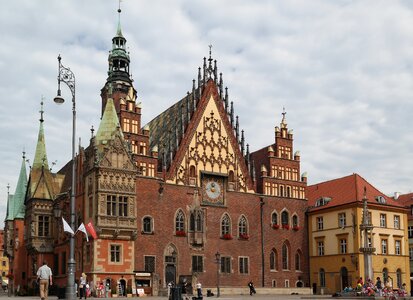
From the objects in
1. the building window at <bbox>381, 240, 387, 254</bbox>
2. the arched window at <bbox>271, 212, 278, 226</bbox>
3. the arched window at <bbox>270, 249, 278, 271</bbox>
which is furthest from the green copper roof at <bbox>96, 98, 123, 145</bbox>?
the building window at <bbox>381, 240, 387, 254</bbox>

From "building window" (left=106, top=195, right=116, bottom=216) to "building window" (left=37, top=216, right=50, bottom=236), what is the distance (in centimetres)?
1677

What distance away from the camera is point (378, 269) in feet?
221

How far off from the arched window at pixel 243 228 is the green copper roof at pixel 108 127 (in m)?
17.8

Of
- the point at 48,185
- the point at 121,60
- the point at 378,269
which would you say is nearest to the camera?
the point at 378,269

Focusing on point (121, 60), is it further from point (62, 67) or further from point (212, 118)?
point (62, 67)

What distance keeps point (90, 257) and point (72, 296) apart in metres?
27.7

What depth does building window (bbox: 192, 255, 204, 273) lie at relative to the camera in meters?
62.6

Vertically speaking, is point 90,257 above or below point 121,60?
below

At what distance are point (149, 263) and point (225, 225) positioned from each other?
1056cm

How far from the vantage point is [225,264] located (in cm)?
6488

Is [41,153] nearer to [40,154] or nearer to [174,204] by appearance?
[40,154]

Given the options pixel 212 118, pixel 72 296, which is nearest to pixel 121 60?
pixel 212 118

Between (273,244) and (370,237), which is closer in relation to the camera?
(370,237)

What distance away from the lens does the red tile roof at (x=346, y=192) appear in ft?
227
